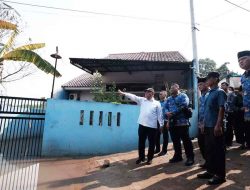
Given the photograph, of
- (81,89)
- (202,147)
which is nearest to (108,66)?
(81,89)

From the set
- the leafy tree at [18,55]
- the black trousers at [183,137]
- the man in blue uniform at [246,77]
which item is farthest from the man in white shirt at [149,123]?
the leafy tree at [18,55]

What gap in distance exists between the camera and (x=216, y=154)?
397cm

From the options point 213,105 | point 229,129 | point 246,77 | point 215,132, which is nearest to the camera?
point 215,132

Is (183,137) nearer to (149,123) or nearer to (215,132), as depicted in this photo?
(149,123)

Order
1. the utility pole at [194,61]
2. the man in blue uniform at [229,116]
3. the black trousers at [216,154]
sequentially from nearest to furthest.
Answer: the black trousers at [216,154]
the man in blue uniform at [229,116]
the utility pole at [194,61]

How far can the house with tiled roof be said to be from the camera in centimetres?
1175

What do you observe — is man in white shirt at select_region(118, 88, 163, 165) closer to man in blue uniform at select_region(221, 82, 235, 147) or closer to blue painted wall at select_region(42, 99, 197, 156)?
man in blue uniform at select_region(221, 82, 235, 147)

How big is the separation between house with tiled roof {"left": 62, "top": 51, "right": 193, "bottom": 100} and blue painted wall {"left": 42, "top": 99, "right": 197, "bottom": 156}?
338cm

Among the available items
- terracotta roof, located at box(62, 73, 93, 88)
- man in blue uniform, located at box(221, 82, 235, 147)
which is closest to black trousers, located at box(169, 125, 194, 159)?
man in blue uniform, located at box(221, 82, 235, 147)

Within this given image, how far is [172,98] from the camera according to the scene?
18.7 feet

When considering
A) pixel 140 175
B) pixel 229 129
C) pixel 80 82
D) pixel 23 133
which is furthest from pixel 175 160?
pixel 80 82

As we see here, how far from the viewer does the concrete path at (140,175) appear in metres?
4.23

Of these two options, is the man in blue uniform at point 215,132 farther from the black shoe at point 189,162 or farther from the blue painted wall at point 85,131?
the blue painted wall at point 85,131

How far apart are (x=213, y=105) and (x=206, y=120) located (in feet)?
0.93
